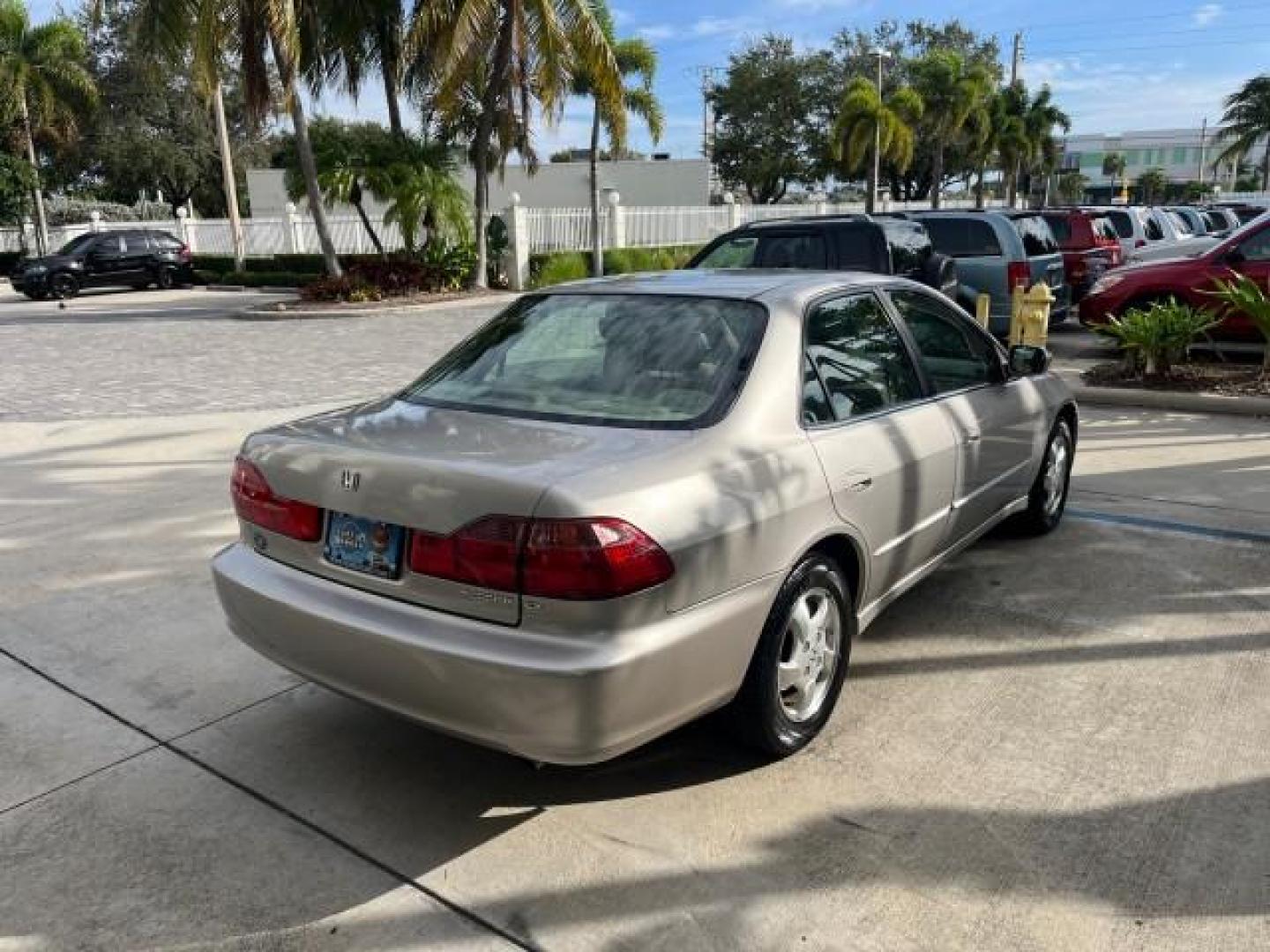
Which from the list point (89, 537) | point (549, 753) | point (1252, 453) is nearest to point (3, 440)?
point (89, 537)

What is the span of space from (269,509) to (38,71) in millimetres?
32166

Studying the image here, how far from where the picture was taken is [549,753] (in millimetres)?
A: 2695

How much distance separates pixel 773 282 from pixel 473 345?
1213mm

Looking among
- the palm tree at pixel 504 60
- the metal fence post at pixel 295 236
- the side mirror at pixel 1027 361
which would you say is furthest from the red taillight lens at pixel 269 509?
the metal fence post at pixel 295 236

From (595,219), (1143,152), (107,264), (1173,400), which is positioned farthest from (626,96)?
(1143,152)

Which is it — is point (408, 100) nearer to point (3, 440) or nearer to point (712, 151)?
point (3, 440)

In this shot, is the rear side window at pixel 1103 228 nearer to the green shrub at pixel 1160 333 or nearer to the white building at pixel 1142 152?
the green shrub at pixel 1160 333

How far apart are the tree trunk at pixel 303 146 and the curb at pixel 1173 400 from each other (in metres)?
14.8

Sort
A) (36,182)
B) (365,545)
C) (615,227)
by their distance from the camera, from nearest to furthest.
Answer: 1. (365,545)
2. (615,227)
3. (36,182)

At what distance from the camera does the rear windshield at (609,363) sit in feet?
10.9

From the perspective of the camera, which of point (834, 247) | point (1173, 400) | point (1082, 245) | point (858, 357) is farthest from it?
point (1082, 245)

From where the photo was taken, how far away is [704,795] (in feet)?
10.5

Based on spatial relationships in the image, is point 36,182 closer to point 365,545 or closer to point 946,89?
point 365,545

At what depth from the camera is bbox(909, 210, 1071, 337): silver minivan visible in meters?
11.5
